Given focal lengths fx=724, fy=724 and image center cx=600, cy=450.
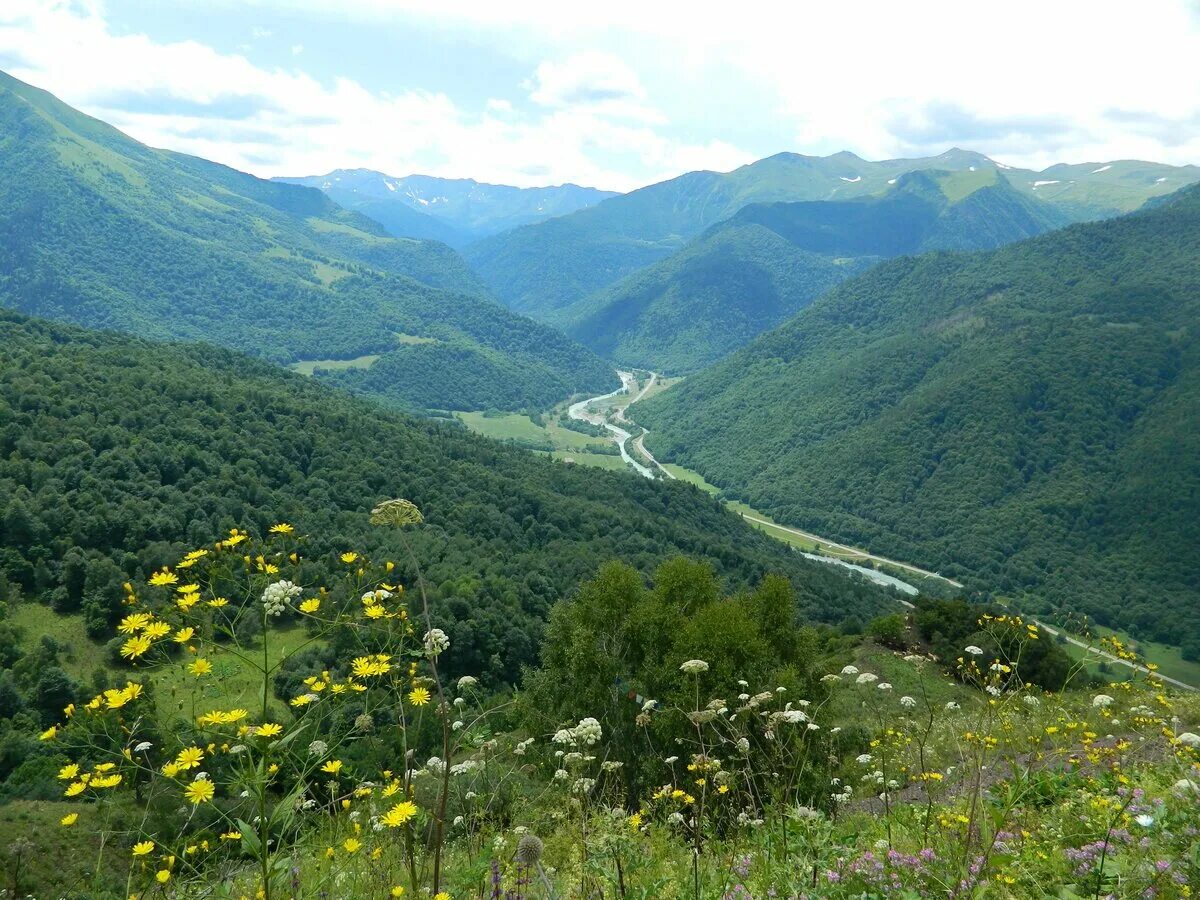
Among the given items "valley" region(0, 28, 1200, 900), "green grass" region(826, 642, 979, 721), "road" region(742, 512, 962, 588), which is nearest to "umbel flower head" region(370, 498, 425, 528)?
"valley" region(0, 28, 1200, 900)

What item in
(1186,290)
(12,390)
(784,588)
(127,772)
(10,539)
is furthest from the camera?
(1186,290)

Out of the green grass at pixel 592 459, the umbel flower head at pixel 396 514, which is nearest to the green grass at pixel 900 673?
the umbel flower head at pixel 396 514

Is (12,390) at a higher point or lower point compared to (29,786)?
higher

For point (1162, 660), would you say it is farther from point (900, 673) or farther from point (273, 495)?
point (273, 495)

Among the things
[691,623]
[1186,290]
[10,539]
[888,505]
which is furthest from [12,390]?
[1186,290]

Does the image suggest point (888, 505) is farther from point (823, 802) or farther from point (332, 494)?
point (823, 802)
